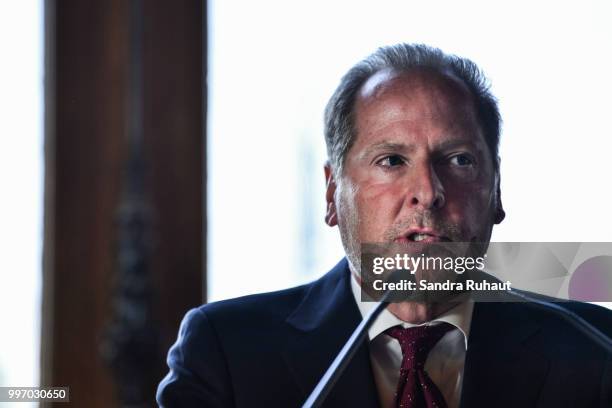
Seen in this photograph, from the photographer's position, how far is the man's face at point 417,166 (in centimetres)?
78

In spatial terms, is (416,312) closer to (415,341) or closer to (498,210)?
(415,341)

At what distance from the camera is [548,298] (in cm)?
82

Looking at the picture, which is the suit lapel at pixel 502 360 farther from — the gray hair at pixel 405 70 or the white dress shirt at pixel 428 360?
the gray hair at pixel 405 70

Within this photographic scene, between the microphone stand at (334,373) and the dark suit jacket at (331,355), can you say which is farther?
the dark suit jacket at (331,355)

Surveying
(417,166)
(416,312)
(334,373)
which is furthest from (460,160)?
(334,373)

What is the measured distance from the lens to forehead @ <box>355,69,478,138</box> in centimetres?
79

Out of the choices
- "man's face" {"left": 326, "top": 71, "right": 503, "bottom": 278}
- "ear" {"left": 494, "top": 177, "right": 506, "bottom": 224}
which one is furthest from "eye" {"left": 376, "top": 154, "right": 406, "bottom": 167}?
"ear" {"left": 494, "top": 177, "right": 506, "bottom": 224}

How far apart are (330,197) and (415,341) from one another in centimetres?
16

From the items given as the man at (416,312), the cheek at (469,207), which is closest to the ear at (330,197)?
the man at (416,312)

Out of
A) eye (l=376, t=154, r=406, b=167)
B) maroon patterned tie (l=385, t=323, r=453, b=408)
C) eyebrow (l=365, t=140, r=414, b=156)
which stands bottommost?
maroon patterned tie (l=385, t=323, r=453, b=408)

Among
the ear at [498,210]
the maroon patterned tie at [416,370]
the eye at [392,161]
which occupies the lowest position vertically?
the maroon patterned tie at [416,370]

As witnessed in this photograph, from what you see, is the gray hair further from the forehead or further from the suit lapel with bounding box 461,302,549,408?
the suit lapel with bounding box 461,302,549,408

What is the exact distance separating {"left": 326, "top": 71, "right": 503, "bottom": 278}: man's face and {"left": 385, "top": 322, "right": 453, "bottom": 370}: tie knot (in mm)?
86

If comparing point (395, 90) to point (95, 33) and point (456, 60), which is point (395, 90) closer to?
point (456, 60)
